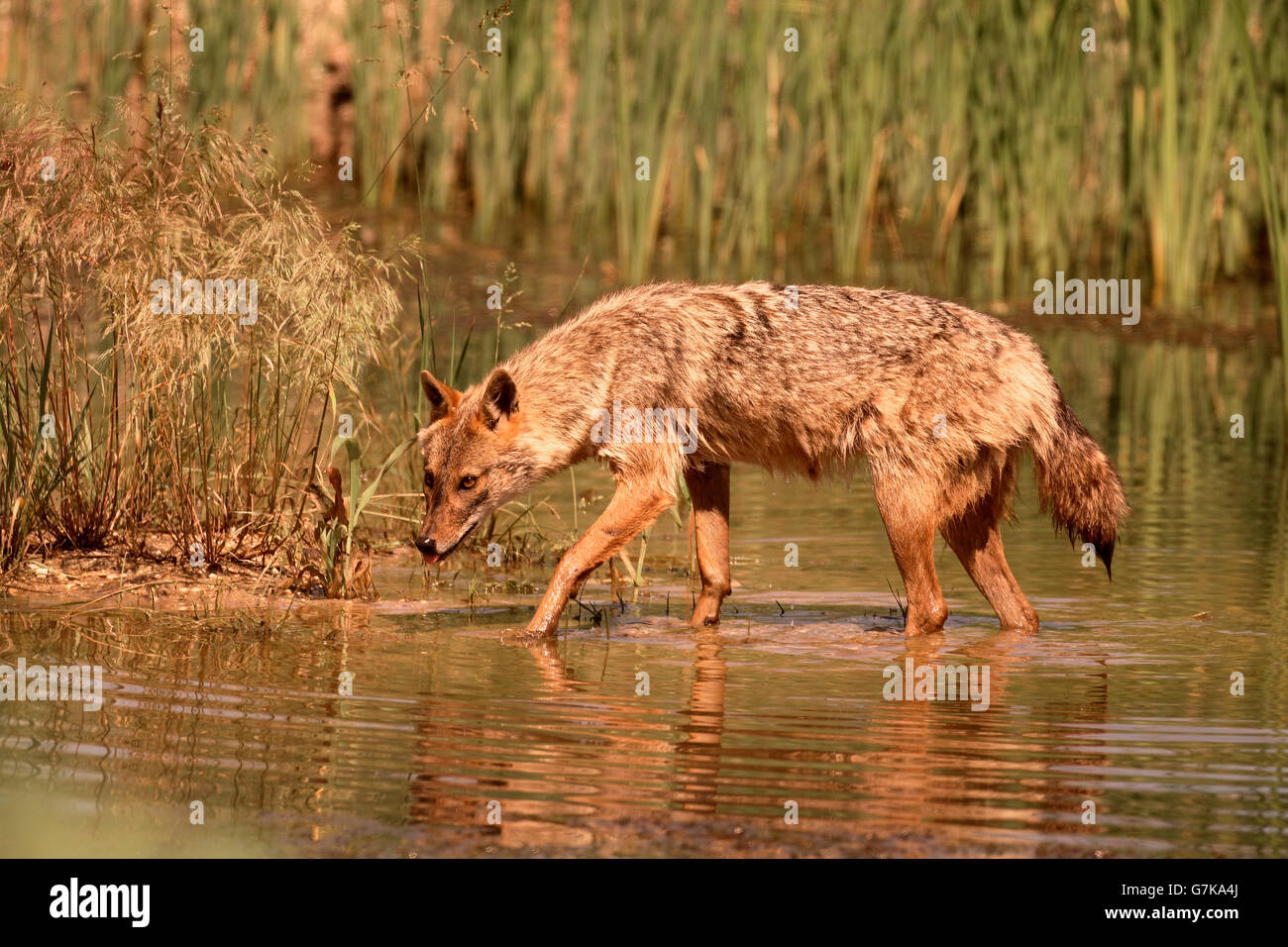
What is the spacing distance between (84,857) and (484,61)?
17667 mm

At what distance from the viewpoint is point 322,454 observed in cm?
1066

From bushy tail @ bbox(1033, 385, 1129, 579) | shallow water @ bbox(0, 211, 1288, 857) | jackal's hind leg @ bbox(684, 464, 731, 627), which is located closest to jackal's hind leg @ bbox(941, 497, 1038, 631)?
shallow water @ bbox(0, 211, 1288, 857)

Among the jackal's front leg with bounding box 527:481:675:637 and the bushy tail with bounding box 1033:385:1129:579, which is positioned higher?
the bushy tail with bounding box 1033:385:1129:579

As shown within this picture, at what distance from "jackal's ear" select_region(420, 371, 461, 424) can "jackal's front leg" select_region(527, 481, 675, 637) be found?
900 millimetres

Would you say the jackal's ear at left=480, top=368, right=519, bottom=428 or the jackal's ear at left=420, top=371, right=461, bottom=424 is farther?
the jackal's ear at left=420, top=371, right=461, bottom=424

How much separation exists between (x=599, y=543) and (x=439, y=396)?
1076 millimetres

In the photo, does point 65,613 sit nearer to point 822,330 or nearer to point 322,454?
point 322,454

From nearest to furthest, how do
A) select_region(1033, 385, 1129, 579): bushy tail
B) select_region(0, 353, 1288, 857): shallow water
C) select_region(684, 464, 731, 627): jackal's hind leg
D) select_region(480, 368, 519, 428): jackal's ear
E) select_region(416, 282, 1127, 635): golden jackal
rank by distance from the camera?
select_region(0, 353, 1288, 857): shallow water
select_region(480, 368, 519, 428): jackal's ear
select_region(416, 282, 1127, 635): golden jackal
select_region(1033, 385, 1129, 579): bushy tail
select_region(684, 464, 731, 627): jackal's hind leg

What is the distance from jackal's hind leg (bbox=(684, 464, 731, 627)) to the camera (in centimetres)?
958

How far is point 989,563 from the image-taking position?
964cm

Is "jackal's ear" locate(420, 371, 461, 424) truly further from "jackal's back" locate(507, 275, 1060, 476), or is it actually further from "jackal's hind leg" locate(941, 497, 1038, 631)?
"jackal's hind leg" locate(941, 497, 1038, 631)

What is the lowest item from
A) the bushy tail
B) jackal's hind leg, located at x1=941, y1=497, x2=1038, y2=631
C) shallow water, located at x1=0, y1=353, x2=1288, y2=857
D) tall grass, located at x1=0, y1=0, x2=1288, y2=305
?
shallow water, located at x1=0, y1=353, x2=1288, y2=857

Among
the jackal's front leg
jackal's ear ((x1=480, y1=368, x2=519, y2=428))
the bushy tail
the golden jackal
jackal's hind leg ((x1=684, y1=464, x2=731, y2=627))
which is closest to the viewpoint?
the jackal's front leg

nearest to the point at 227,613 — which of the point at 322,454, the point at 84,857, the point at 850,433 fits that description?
the point at 322,454
